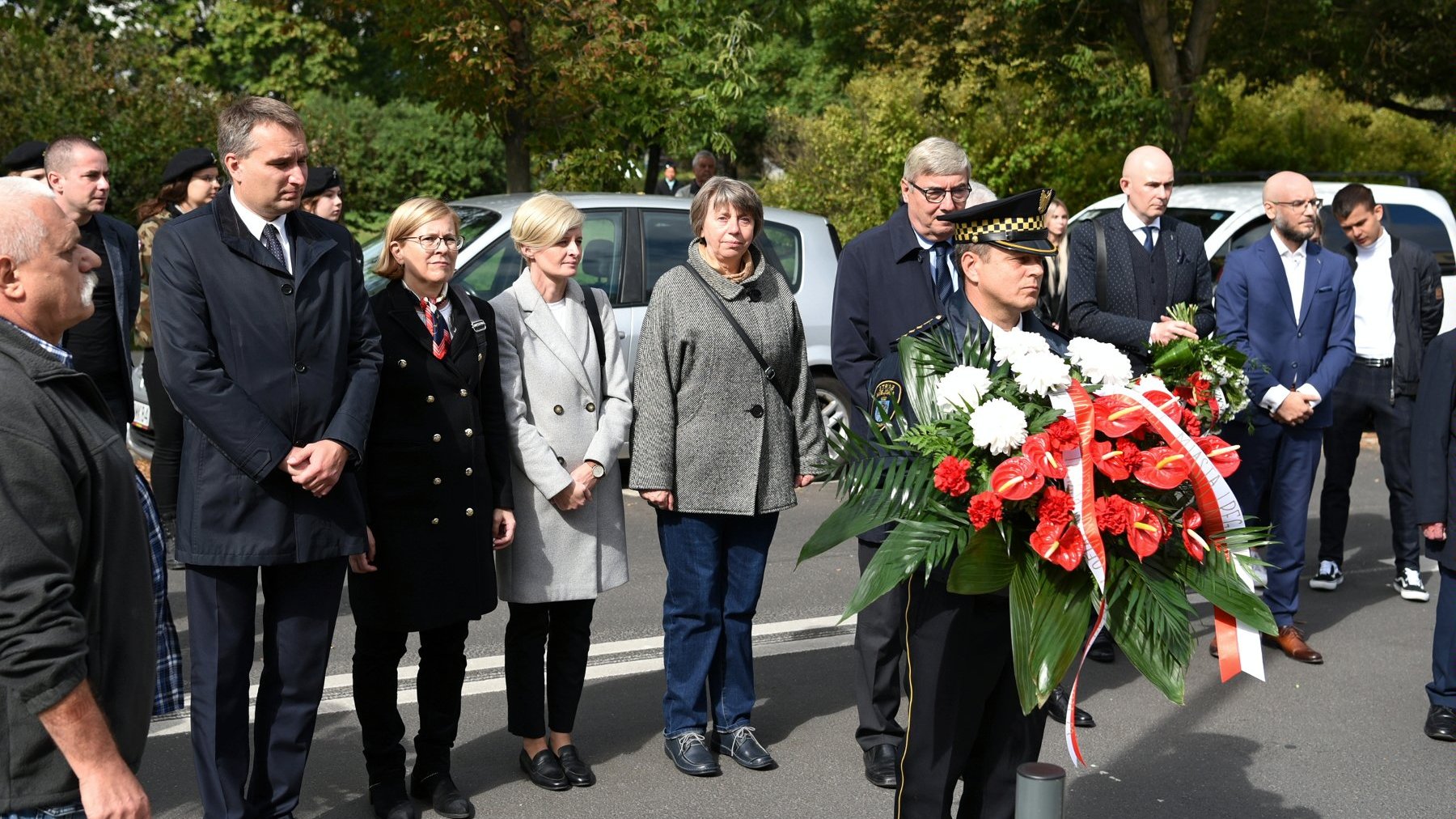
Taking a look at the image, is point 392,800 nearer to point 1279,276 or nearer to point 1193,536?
point 1193,536

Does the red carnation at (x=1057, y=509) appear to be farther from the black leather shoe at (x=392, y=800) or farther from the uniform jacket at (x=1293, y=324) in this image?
the uniform jacket at (x=1293, y=324)

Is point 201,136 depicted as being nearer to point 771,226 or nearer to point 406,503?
point 771,226

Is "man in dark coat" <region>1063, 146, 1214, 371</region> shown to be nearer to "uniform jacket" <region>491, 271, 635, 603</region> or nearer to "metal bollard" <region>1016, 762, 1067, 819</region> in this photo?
"uniform jacket" <region>491, 271, 635, 603</region>

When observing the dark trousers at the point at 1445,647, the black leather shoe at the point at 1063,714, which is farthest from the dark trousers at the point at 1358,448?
the black leather shoe at the point at 1063,714

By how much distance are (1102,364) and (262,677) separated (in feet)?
8.64

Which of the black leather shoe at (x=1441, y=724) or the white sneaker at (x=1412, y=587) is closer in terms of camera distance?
the black leather shoe at (x=1441, y=724)

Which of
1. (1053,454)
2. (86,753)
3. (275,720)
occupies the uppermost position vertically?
(1053,454)

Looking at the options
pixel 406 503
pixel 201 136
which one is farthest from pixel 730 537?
Result: pixel 201 136

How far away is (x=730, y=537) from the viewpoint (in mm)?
5211

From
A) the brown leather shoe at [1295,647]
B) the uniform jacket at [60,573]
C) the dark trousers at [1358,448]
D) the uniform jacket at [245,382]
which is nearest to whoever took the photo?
the uniform jacket at [60,573]

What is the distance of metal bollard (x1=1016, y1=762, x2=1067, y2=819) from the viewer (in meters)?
3.02

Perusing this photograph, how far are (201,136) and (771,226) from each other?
10.6m

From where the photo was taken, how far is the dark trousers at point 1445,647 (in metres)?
5.68

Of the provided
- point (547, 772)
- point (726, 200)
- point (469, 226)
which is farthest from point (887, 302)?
point (469, 226)
